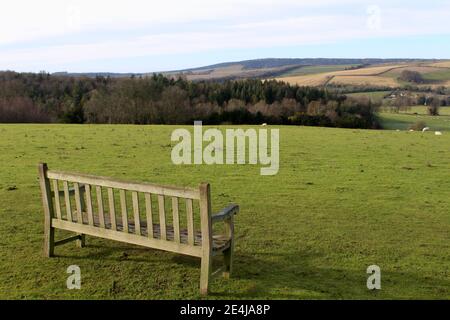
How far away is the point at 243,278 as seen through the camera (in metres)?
7.21

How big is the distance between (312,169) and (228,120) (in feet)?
126

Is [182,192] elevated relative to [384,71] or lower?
lower

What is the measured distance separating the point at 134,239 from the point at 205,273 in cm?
134

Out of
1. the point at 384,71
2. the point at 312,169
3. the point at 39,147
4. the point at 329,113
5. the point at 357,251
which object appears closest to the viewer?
the point at 357,251

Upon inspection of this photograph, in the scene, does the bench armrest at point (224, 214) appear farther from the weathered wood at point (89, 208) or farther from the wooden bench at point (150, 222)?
the weathered wood at point (89, 208)

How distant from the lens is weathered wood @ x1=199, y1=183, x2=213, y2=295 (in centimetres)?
614

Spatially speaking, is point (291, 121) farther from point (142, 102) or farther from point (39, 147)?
point (39, 147)

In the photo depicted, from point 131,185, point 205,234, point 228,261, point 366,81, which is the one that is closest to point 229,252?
point 228,261

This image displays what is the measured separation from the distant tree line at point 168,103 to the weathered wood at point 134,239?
152ft

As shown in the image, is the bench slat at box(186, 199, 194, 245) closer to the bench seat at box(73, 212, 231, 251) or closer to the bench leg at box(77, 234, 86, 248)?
the bench seat at box(73, 212, 231, 251)

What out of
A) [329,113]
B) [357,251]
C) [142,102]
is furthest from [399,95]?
[357,251]

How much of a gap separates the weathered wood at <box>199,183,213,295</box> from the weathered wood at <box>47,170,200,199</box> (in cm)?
14

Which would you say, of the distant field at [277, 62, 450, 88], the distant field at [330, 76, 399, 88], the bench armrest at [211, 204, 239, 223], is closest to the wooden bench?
the bench armrest at [211, 204, 239, 223]

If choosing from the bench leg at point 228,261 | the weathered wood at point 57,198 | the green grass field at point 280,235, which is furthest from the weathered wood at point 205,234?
the weathered wood at point 57,198
